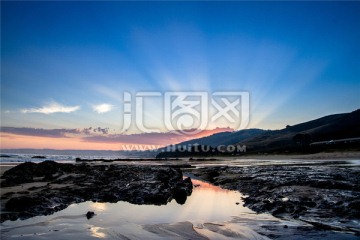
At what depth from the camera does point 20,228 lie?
27.3 feet

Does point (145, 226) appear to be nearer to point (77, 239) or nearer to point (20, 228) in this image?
point (77, 239)

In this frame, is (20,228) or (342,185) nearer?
(20,228)

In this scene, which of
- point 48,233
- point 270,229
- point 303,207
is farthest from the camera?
point 303,207

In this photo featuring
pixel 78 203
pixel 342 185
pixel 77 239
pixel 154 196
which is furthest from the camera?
pixel 342 185

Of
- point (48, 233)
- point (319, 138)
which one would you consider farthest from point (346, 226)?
point (319, 138)

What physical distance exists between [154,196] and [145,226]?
5150 millimetres

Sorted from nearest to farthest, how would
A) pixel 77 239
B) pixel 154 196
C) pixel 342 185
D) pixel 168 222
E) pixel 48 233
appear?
pixel 77 239 < pixel 48 233 < pixel 168 222 < pixel 154 196 < pixel 342 185

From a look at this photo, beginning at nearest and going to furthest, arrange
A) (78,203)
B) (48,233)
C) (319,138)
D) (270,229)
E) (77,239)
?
1. (77,239)
2. (48,233)
3. (270,229)
4. (78,203)
5. (319,138)

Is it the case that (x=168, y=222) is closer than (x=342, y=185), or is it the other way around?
(x=168, y=222)

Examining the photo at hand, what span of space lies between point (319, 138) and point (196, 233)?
163m

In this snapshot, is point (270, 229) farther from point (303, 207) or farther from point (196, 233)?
point (303, 207)

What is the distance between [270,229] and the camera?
8.79 metres

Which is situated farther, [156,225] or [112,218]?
[112,218]

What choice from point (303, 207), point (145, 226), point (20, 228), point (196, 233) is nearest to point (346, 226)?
point (303, 207)
